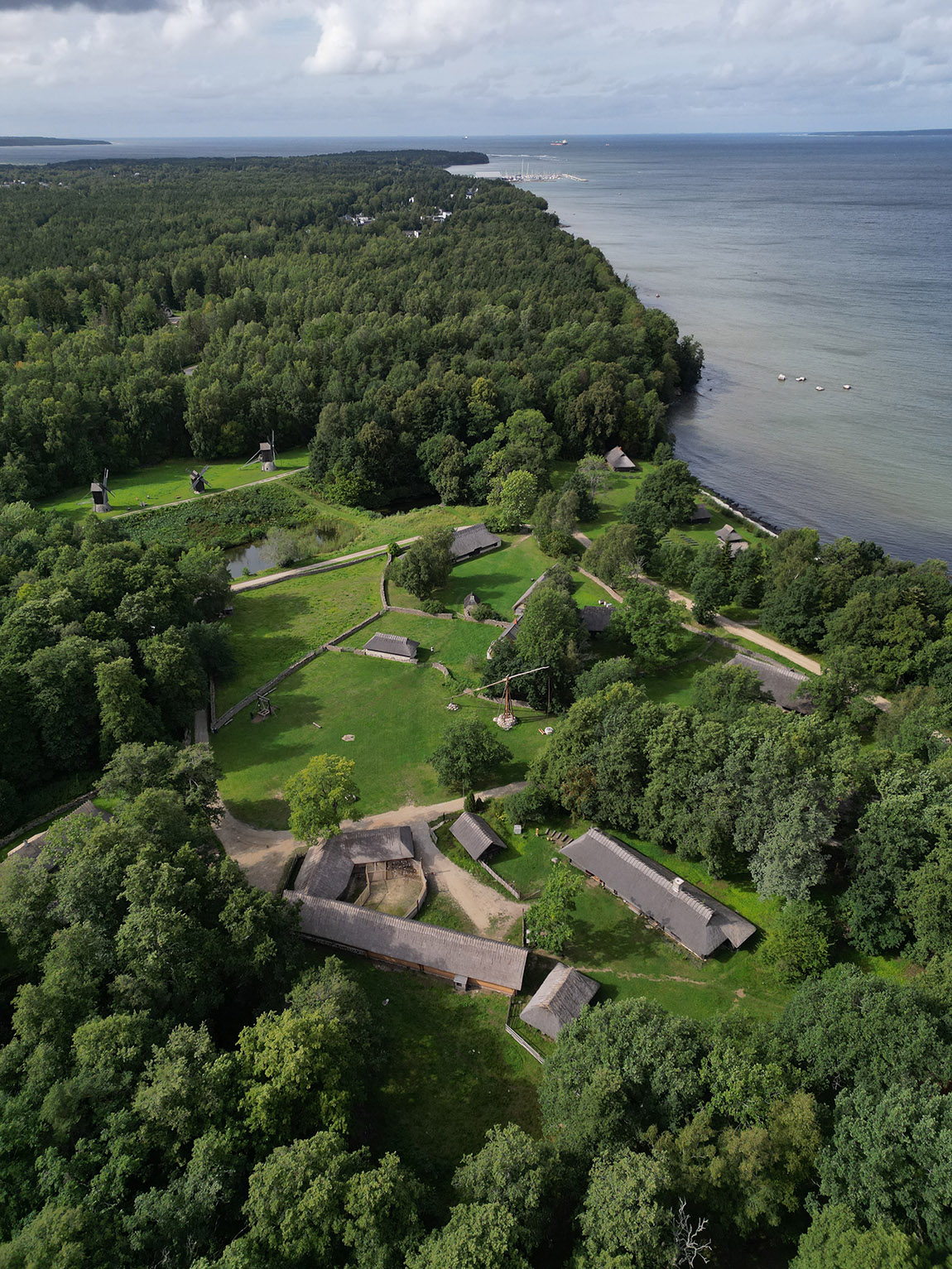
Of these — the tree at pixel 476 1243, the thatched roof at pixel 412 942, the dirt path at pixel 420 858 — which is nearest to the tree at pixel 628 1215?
the tree at pixel 476 1243

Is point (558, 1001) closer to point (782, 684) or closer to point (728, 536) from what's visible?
point (782, 684)

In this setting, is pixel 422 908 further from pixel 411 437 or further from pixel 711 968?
pixel 411 437

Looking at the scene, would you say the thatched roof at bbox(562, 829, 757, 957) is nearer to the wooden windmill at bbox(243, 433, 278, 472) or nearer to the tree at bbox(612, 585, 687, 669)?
the tree at bbox(612, 585, 687, 669)

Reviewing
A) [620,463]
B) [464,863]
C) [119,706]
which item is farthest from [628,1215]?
[620,463]

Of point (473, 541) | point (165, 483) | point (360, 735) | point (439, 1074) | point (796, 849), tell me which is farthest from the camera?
point (165, 483)

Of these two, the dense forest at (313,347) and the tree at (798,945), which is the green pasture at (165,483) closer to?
the dense forest at (313,347)

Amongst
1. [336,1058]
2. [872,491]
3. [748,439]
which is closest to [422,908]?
[336,1058]

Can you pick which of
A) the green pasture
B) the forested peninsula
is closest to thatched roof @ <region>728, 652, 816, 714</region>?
the forested peninsula

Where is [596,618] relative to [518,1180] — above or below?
above
